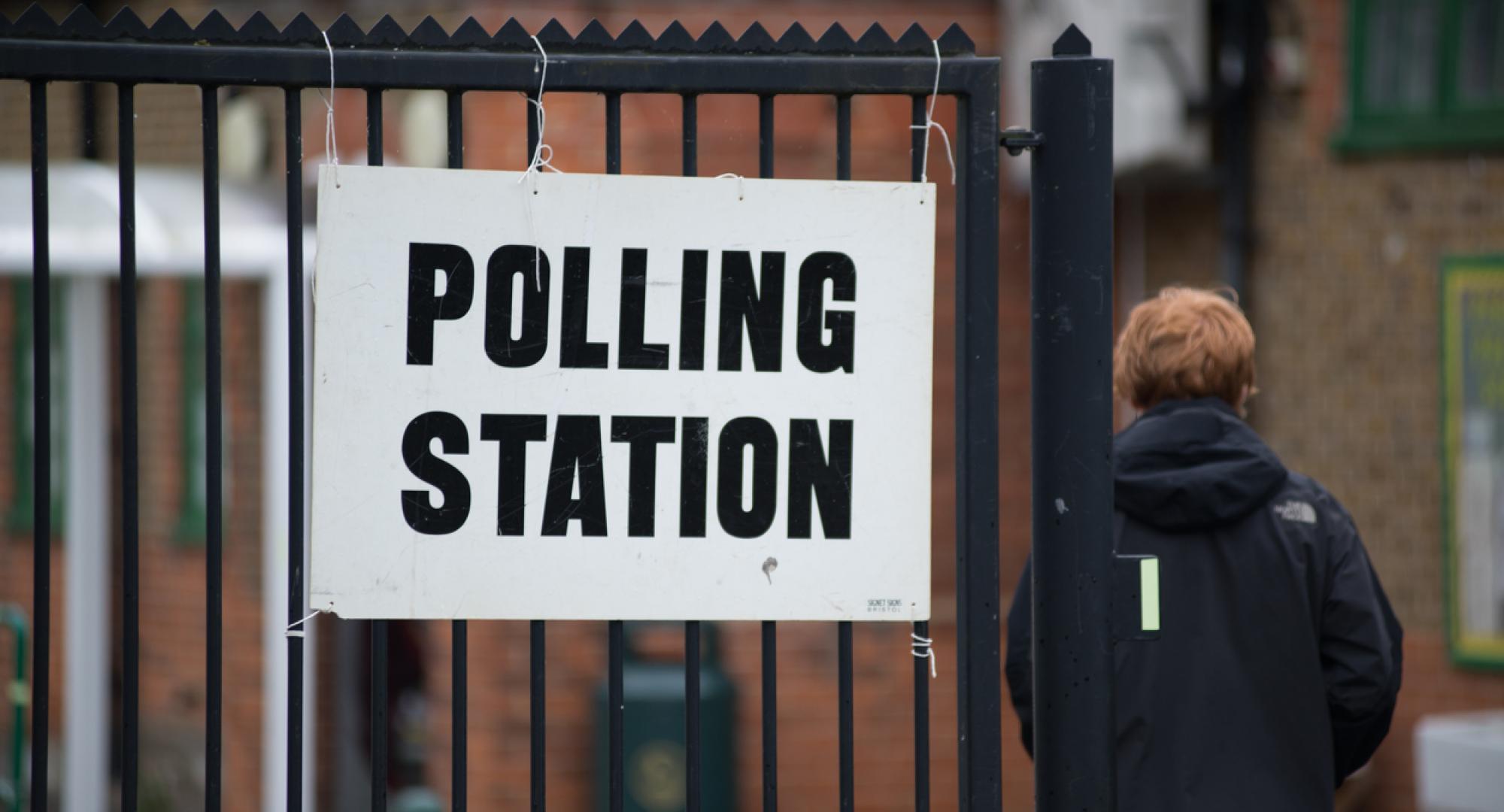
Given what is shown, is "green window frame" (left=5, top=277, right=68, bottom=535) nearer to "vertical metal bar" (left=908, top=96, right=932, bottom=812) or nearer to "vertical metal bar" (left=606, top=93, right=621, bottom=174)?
"vertical metal bar" (left=606, top=93, right=621, bottom=174)

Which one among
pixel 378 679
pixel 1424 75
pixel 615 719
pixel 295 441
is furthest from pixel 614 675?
pixel 1424 75

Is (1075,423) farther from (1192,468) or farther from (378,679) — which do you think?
(378,679)

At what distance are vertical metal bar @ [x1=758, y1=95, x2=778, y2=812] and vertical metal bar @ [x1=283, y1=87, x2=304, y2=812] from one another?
695 mm

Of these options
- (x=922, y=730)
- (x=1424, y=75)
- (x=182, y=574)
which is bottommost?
(x=182, y=574)

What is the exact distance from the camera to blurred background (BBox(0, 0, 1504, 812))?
6.09 m

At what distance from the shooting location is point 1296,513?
2758 mm

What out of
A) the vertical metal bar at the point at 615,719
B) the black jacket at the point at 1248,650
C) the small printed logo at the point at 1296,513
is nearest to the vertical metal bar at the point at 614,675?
the vertical metal bar at the point at 615,719

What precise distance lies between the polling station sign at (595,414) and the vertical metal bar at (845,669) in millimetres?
64

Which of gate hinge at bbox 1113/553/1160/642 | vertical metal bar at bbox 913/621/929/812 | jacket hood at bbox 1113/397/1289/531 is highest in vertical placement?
jacket hood at bbox 1113/397/1289/531

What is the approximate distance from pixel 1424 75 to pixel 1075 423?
4918mm

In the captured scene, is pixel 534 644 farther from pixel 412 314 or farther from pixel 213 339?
pixel 213 339

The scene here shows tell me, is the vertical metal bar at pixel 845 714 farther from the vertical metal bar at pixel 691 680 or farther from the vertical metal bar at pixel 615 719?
the vertical metal bar at pixel 615 719

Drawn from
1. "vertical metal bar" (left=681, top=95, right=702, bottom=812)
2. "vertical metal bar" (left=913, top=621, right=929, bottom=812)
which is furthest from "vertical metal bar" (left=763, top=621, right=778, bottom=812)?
"vertical metal bar" (left=913, top=621, right=929, bottom=812)

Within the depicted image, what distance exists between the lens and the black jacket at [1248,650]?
2719 millimetres
